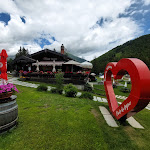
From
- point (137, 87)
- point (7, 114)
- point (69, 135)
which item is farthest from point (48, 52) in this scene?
point (137, 87)

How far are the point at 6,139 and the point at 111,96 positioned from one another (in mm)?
4654

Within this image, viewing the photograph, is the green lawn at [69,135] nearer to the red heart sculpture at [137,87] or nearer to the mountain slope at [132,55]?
the red heart sculpture at [137,87]

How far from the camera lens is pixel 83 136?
2824 millimetres

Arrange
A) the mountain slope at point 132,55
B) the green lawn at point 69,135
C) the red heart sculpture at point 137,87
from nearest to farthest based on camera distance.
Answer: the green lawn at point 69,135
the red heart sculpture at point 137,87
the mountain slope at point 132,55

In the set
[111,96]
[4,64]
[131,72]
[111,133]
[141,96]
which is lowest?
[111,133]

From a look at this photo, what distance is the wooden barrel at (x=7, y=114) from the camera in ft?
8.64

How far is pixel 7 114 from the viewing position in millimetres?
2693

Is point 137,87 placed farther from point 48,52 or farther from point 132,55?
point 132,55

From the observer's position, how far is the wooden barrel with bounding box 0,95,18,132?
2.63 metres

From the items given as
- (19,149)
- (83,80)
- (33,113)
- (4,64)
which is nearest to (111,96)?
(33,113)

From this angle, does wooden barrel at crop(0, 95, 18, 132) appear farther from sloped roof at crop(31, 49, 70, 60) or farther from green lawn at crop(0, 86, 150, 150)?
sloped roof at crop(31, 49, 70, 60)

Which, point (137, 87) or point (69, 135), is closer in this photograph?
point (137, 87)

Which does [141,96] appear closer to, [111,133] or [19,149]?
[111,133]

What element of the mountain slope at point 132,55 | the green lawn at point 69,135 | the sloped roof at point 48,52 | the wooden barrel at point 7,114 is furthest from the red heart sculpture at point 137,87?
the mountain slope at point 132,55
